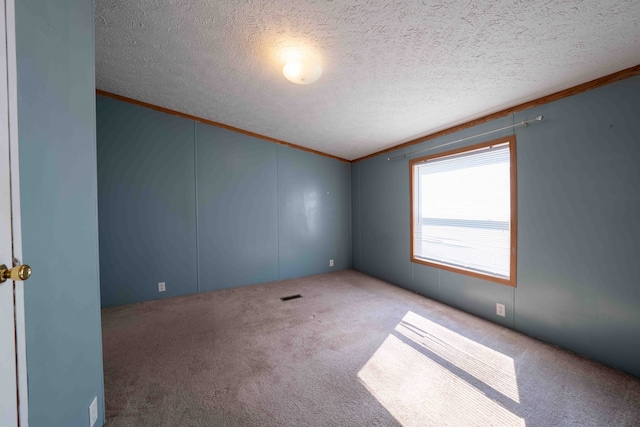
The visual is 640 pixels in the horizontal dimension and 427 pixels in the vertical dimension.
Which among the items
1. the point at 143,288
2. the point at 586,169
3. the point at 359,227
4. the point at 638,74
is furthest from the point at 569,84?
the point at 143,288

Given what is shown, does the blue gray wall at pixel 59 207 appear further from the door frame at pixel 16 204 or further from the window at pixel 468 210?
the window at pixel 468 210

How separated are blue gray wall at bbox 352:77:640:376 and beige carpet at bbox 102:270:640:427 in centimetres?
24

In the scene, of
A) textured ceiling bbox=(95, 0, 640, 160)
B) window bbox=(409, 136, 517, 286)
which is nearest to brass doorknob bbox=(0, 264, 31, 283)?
textured ceiling bbox=(95, 0, 640, 160)

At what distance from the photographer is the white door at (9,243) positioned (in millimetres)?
729

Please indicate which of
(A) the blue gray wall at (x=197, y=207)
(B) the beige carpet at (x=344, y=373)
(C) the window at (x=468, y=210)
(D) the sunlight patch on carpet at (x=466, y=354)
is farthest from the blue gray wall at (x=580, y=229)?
(A) the blue gray wall at (x=197, y=207)

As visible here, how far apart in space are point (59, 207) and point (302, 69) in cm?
173

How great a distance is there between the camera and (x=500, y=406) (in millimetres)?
1481

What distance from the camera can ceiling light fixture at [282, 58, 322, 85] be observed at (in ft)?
6.09

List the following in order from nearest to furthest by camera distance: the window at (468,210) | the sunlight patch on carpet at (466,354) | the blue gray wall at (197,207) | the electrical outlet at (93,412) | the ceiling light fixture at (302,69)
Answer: the electrical outlet at (93,412) < the sunlight patch on carpet at (466,354) < the ceiling light fixture at (302,69) < the window at (468,210) < the blue gray wall at (197,207)

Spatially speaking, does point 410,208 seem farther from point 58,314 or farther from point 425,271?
point 58,314

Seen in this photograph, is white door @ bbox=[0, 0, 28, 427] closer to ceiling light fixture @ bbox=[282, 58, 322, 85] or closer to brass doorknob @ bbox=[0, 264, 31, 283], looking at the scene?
brass doorknob @ bbox=[0, 264, 31, 283]

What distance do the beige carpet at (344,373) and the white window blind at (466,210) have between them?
73cm

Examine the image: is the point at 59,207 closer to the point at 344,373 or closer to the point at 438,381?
the point at 344,373

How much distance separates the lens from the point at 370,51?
175cm
